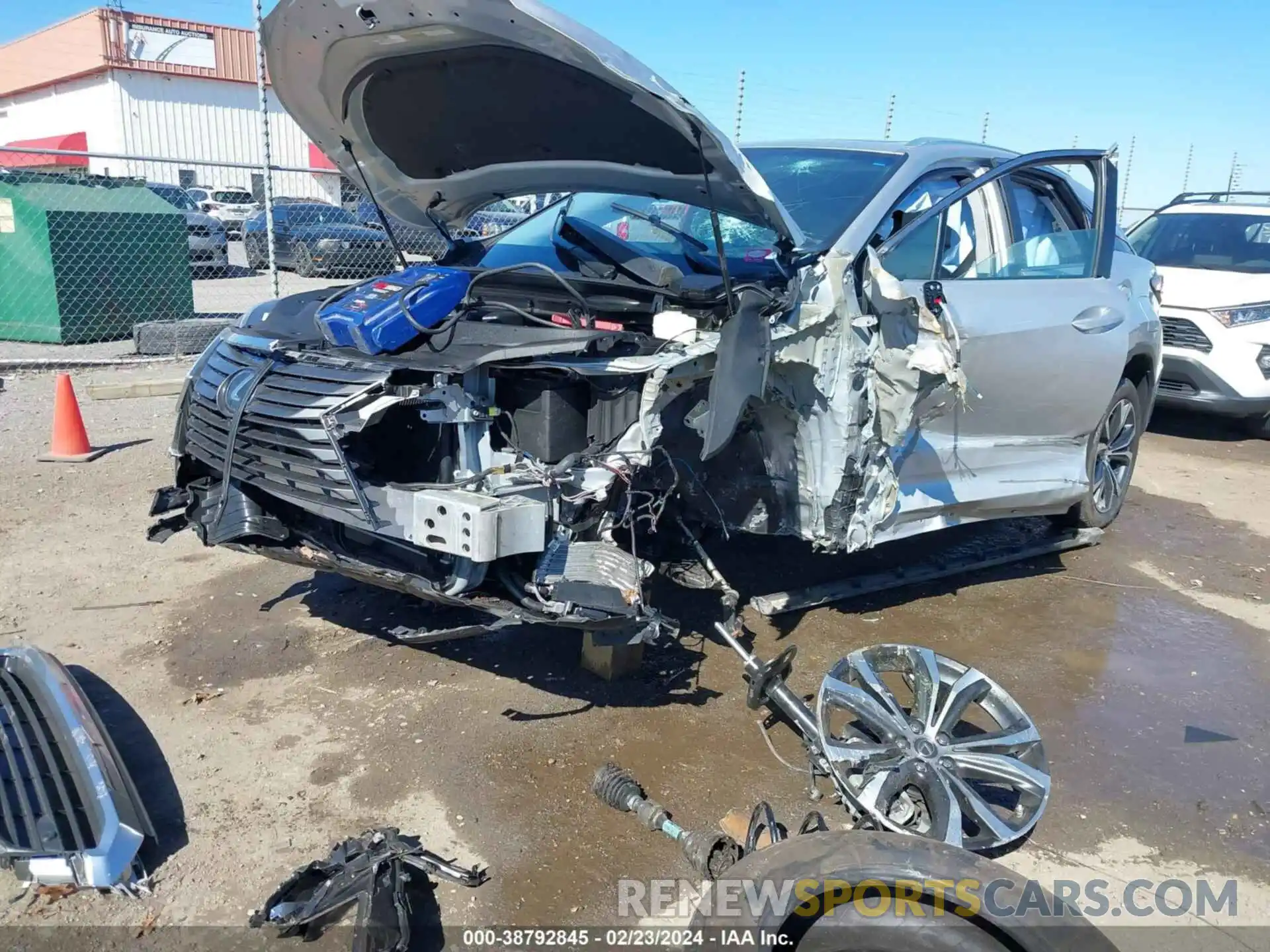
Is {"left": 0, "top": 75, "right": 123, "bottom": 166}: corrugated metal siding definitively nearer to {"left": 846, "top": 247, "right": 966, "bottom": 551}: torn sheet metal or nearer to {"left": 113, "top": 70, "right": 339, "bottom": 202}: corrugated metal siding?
{"left": 113, "top": 70, "right": 339, "bottom": 202}: corrugated metal siding

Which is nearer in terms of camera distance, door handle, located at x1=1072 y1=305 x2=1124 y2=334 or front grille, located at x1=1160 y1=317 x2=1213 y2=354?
door handle, located at x1=1072 y1=305 x2=1124 y2=334

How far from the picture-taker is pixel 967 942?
6.08 ft

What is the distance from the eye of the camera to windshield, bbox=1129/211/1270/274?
8.59 meters

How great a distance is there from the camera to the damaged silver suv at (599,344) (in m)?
2.87

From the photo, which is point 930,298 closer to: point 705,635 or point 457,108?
point 705,635

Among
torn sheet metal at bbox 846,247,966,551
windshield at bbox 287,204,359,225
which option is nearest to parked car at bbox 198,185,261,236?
windshield at bbox 287,204,359,225

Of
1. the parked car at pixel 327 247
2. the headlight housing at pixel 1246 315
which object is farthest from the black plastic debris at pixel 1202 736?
the parked car at pixel 327 247

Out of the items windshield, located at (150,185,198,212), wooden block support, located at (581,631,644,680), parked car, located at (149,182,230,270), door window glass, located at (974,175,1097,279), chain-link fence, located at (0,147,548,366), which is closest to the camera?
wooden block support, located at (581,631,644,680)

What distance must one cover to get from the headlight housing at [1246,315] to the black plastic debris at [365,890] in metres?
7.95

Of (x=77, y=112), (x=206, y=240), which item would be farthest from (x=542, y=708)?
(x=77, y=112)

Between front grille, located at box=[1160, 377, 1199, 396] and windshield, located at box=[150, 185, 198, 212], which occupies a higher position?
windshield, located at box=[150, 185, 198, 212]

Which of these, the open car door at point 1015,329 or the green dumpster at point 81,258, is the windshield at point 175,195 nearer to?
the green dumpster at point 81,258

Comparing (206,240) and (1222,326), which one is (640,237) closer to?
(1222,326)

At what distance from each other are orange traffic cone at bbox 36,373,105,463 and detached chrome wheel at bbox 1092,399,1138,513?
241 inches
